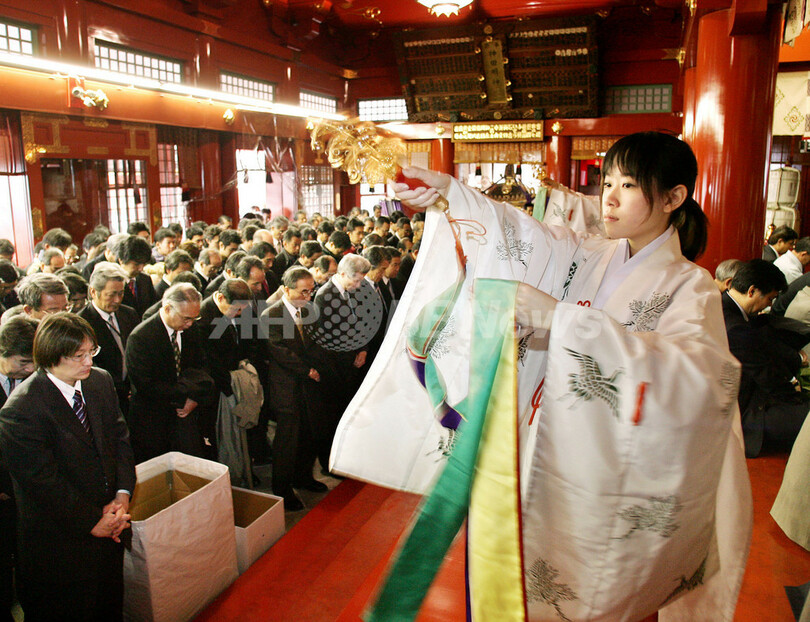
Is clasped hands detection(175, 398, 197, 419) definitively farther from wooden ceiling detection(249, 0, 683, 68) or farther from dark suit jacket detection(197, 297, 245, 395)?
wooden ceiling detection(249, 0, 683, 68)

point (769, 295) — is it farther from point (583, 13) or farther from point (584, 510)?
point (583, 13)

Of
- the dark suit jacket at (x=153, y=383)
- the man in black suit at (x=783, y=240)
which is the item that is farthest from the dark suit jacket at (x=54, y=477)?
the man in black suit at (x=783, y=240)

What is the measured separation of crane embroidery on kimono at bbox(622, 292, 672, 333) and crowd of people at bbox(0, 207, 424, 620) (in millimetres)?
1961

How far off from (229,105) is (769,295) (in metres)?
9.01

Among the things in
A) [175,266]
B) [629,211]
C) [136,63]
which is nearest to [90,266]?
[175,266]

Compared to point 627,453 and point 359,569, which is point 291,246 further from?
point 627,453

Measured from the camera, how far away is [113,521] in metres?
2.32

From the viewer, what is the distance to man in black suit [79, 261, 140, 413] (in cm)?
367

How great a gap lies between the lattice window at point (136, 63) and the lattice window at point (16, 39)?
0.97 m

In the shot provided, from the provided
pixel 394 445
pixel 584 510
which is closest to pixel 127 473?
pixel 394 445

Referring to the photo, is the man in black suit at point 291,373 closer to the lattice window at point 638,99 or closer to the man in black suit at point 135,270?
the man in black suit at point 135,270

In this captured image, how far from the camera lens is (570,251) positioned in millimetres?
2051

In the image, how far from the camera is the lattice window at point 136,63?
7.98m

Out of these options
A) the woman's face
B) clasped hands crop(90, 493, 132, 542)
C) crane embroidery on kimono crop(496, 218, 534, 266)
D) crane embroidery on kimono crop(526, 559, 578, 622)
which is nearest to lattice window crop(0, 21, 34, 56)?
clasped hands crop(90, 493, 132, 542)
